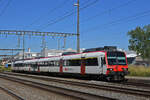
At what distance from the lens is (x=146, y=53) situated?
5169cm

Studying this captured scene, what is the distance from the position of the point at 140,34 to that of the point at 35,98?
1861 inches

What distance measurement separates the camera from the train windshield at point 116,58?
18759mm

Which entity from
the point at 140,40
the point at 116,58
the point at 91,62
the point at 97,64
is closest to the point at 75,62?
the point at 91,62

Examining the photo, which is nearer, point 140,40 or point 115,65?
point 115,65

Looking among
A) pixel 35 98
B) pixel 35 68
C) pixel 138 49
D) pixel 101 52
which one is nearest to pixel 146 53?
pixel 138 49

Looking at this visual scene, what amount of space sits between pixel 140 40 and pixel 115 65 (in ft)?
124

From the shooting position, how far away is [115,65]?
1877 cm

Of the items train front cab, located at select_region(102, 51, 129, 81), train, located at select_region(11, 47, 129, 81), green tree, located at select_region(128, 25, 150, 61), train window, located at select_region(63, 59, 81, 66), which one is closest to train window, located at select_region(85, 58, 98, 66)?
train, located at select_region(11, 47, 129, 81)

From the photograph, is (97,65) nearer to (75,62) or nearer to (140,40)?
(75,62)

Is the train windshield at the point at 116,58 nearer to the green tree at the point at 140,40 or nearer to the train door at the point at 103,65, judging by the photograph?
the train door at the point at 103,65

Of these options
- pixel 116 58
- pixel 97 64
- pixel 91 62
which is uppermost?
pixel 116 58

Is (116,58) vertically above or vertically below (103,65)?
above

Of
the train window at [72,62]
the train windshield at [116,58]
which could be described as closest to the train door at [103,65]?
the train windshield at [116,58]

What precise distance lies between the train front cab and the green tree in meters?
34.9
